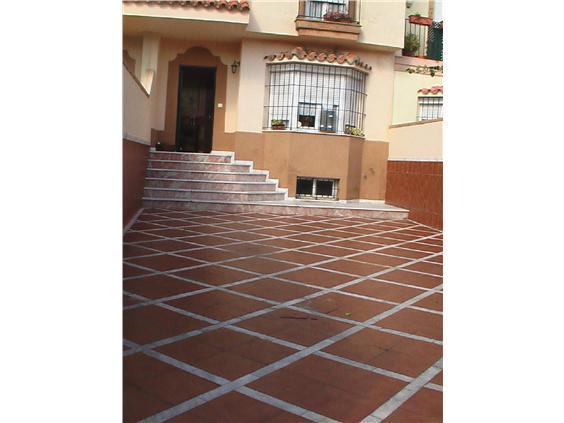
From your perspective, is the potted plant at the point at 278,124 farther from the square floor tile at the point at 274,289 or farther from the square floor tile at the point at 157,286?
the square floor tile at the point at 157,286

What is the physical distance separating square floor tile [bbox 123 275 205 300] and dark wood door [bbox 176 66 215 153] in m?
9.32

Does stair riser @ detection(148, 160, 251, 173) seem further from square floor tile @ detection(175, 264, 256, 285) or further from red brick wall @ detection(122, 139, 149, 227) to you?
square floor tile @ detection(175, 264, 256, 285)

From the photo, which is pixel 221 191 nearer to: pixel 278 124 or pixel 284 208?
pixel 284 208

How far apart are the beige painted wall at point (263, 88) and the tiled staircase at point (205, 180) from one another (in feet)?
4.02

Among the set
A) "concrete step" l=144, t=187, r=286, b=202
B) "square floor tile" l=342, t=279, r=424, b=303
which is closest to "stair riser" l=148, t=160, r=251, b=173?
"concrete step" l=144, t=187, r=286, b=202

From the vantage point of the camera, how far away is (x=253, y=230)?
351 inches

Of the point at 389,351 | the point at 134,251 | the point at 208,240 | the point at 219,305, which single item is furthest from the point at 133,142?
the point at 389,351

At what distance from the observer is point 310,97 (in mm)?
13242

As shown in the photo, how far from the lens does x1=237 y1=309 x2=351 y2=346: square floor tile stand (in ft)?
12.4

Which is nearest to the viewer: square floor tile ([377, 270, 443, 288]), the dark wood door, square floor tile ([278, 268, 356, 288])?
square floor tile ([278, 268, 356, 288])
